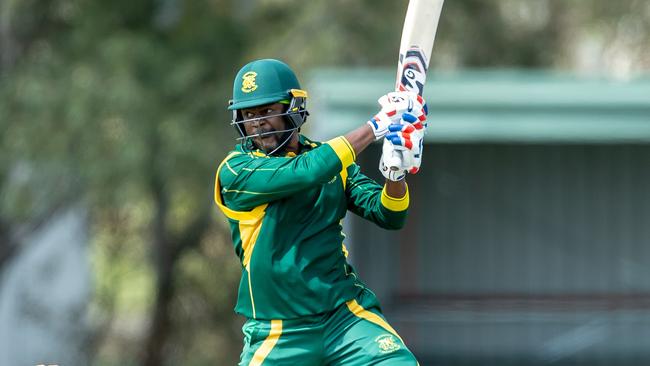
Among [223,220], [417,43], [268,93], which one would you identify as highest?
[417,43]

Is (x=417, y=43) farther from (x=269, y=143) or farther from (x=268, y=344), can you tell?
(x=268, y=344)

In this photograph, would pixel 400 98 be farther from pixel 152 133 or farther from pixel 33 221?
pixel 33 221

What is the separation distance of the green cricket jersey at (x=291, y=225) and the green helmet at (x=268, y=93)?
13 cm

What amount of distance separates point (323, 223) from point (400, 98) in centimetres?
52

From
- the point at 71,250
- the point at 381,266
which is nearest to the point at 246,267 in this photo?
the point at 381,266

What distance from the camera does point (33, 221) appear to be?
1362 centimetres

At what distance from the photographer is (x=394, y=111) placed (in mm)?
4664

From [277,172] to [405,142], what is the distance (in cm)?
46

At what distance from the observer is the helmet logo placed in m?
4.74

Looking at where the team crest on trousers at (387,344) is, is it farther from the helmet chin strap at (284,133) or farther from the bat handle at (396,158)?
the helmet chin strap at (284,133)

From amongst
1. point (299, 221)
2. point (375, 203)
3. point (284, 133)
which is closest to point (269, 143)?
point (284, 133)

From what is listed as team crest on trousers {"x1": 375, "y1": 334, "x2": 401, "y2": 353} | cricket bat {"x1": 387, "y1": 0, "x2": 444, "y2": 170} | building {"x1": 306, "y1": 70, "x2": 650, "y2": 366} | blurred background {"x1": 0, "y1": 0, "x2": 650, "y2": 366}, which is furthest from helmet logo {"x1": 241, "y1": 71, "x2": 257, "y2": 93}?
building {"x1": 306, "y1": 70, "x2": 650, "y2": 366}

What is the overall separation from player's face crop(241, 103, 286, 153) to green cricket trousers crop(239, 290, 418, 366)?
0.64 meters

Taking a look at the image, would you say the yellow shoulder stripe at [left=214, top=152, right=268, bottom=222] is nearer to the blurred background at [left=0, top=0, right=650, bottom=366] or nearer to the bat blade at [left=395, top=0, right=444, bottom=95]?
the bat blade at [left=395, top=0, right=444, bottom=95]
